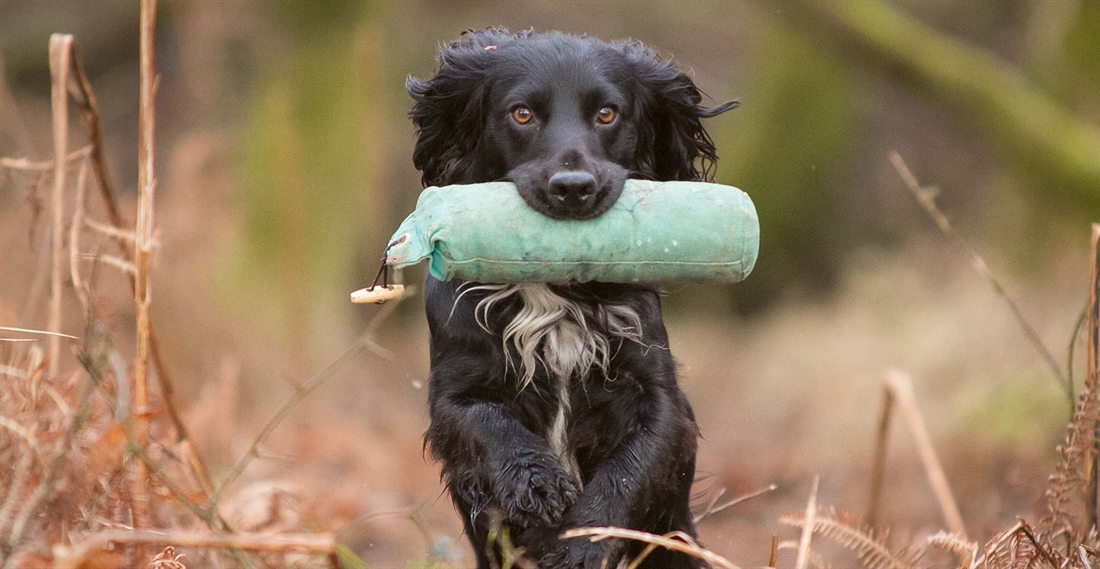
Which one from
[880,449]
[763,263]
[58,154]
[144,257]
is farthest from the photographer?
[763,263]

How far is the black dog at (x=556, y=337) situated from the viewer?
3654 millimetres

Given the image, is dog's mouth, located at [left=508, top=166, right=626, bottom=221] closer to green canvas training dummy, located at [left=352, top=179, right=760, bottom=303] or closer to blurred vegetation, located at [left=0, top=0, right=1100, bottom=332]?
green canvas training dummy, located at [left=352, top=179, right=760, bottom=303]

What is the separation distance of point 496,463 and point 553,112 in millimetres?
1191

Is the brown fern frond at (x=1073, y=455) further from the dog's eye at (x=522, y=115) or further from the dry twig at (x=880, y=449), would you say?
the dog's eye at (x=522, y=115)

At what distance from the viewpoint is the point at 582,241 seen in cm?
349

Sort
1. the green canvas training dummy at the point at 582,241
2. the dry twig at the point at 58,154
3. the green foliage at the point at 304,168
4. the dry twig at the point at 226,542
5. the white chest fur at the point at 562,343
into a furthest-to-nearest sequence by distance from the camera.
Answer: the green foliage at the point at 304,168, the dry twig at the point at 58,154, the white chest fur at the point at 562,343, the green canvas training dummy at the point at 582,241, the dry twig at the point at 226,542

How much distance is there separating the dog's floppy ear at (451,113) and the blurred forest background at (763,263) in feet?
7.21

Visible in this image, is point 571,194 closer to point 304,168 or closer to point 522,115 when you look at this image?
point 522,115

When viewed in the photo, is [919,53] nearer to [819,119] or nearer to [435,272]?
[819,119]

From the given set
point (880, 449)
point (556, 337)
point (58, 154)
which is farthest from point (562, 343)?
point (58, 154)

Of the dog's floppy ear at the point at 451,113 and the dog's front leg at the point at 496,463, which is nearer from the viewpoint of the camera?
the dog's front leg at the point at 496,463

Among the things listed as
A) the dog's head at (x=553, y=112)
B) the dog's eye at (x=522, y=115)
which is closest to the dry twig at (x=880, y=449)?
the dog's head at (x=553, y=112)

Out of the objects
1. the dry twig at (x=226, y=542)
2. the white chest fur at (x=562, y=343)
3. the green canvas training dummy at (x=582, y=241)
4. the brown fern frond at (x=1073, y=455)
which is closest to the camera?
the dry twig at (x=226, y=542)

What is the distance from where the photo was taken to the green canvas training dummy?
3.45 m
